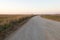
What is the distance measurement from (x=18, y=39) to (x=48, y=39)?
199 centimetres

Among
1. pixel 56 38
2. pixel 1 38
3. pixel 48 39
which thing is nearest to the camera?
pixel 48 39

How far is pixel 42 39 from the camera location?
10.9 meters

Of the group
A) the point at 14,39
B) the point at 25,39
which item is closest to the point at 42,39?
the point at 25,39

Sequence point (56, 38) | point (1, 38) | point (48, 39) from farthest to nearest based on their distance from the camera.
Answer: point (1, 38) < point (56, 38) < point (48, 39)

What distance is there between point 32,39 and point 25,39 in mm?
490

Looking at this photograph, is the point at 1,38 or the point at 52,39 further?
the point at 1,38

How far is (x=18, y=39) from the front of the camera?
11.5m

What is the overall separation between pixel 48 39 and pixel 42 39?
37 centimetres

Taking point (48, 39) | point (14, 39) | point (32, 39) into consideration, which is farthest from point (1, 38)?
point (48, 39)

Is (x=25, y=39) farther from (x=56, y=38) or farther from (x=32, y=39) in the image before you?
(x=56, y=38)

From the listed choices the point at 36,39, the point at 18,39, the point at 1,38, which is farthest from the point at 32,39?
the point at 1,38

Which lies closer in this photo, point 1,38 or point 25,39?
point 25,39

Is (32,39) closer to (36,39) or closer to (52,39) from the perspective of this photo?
(36,39)

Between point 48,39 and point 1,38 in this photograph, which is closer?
point 48,39
